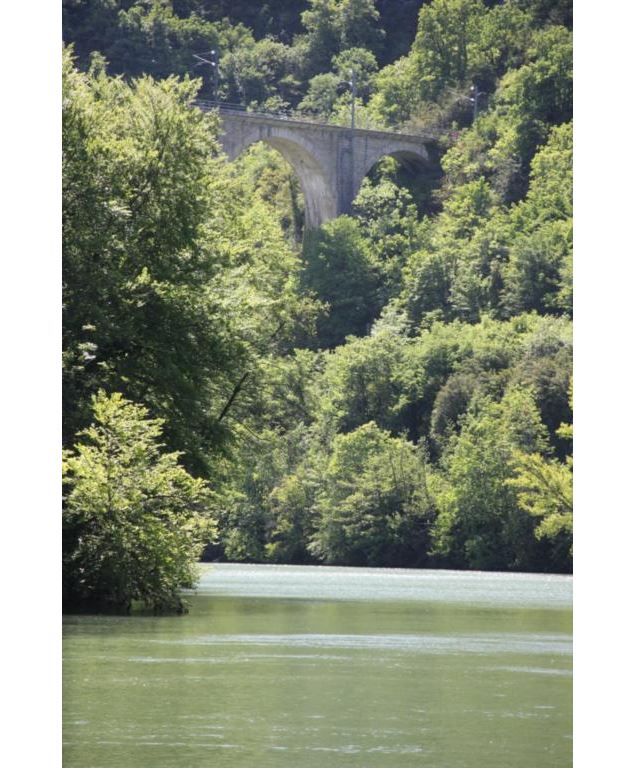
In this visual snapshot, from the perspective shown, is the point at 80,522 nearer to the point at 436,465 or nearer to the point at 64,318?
the point at 64,318

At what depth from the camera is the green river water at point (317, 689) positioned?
14562 millimetres

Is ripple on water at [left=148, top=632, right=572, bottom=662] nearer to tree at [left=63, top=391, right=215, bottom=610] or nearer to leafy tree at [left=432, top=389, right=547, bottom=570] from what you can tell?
tree at [left=63, top=391, right=215, bottom=610]

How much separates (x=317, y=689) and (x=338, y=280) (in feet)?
194

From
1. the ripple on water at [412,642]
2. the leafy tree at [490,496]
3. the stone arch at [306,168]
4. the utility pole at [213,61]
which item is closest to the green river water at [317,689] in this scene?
the ripple on water at [412,642]

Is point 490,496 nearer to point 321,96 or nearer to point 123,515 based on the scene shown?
point 321,96

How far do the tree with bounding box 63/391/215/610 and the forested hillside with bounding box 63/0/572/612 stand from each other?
0.58ft

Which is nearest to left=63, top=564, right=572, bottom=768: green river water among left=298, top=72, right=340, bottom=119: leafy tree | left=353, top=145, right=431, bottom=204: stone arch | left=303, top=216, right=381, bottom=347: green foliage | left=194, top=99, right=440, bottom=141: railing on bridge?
left=298, top=72, right=340, bottom=119: leafy tree

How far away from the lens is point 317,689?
18.5 meters

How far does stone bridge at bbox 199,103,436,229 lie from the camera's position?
72875 mm

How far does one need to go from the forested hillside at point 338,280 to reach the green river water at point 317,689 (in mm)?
2622

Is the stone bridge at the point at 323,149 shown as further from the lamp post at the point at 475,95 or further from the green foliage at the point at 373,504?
the green foliage at the point at 373,504

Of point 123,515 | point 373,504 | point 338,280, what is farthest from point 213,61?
point 123,515
